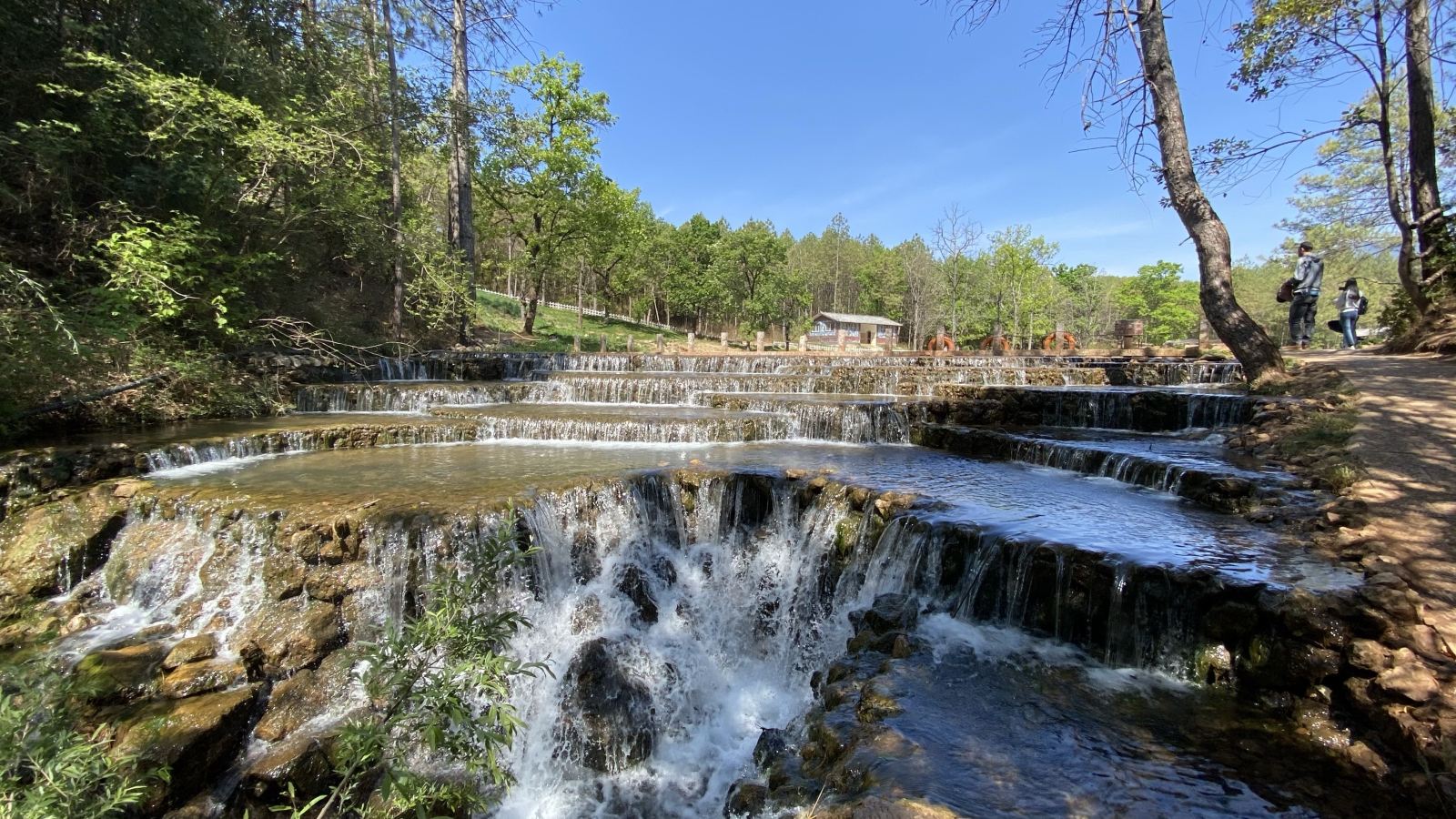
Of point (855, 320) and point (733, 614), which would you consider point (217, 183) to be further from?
point (855, 320)

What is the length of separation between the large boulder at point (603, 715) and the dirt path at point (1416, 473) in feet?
16.3

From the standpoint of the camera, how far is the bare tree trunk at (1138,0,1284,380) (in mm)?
8508

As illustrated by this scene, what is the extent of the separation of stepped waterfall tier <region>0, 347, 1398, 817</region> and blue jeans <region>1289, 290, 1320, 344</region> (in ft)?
19.6

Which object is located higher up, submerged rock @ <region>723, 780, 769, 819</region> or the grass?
the grass

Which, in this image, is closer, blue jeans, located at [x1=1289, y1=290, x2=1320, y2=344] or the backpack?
the backpack

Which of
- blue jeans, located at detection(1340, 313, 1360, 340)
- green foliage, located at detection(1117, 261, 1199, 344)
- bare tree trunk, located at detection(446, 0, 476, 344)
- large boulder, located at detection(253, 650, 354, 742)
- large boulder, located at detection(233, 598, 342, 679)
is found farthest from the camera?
green foliage, located at detection(1117, 261, 1199, 344)

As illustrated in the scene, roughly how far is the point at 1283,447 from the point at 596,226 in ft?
79.3

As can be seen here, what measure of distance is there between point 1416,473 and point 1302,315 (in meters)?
10.9

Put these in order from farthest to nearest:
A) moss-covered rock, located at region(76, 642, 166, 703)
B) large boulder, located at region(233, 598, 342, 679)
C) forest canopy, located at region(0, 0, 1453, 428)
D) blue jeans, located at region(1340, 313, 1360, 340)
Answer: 1. blue jeans, located at region(1340, 313, 1360, 340)
2. forest canopy, located at region(0, 0, 1453, 428)
3. large boulder, located at region(233, 598, 342, 679)
4. moss-covered rock, located at region(76, 642, 166, 703)

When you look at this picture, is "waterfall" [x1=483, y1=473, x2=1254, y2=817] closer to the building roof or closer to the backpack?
the backpack

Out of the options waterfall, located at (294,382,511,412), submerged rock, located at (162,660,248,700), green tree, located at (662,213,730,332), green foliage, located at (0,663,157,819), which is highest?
green tree, located at (662,213,730,332)

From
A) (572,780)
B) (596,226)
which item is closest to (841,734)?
(572,780)

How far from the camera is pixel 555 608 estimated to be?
5707 millimetres

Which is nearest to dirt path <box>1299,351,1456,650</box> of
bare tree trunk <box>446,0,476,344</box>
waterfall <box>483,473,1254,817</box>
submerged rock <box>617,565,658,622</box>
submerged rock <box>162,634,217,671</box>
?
waterfall <box>483,473,1254,817</box>
